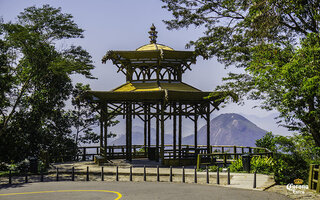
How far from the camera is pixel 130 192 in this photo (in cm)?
1655

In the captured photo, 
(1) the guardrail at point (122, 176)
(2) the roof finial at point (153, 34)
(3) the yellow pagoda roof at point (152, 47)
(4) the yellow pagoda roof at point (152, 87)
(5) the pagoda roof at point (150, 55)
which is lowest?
(1) the guardrail at point (122, 176)

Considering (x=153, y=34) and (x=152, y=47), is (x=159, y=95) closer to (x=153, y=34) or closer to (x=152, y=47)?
(x=152, y=47)

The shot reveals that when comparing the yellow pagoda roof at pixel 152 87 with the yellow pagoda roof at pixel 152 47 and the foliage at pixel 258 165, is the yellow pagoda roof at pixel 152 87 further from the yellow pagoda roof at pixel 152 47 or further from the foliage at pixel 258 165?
the foliage at pixel 258 165

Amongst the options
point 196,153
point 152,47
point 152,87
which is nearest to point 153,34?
point 152,47

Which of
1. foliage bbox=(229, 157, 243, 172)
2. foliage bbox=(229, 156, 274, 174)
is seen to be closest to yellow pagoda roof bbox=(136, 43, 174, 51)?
foliage bbox=(229, 157, 243, 172)

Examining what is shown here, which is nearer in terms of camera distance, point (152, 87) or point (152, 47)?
point (152, 87)

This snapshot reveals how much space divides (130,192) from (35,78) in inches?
797

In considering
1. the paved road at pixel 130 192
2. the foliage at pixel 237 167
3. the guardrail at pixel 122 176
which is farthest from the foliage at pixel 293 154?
the paved road at pixel 130 192

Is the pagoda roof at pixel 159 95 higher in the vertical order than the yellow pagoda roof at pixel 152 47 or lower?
lower

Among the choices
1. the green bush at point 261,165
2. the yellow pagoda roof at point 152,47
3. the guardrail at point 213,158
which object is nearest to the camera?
the green bush at point 261,165

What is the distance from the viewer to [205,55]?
31.1m

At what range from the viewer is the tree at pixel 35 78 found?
30.3 metres

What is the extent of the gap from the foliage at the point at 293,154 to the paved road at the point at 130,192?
1069cm

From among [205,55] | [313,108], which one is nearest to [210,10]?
[205,55]
